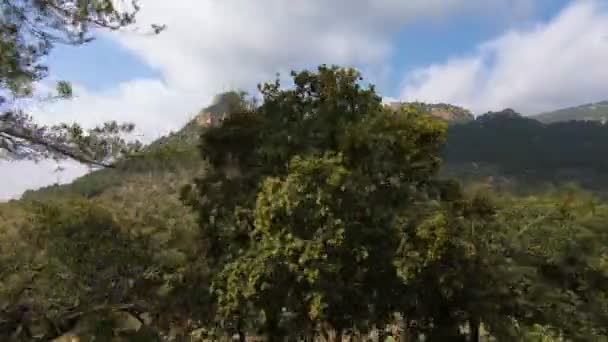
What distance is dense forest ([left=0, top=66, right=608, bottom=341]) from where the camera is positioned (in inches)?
585

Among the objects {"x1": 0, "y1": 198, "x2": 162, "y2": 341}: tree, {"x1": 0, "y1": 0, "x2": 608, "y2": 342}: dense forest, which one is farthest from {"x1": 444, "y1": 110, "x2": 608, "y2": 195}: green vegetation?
{"x1": 0, "y1": 198, "x2": 162, "y2": 341}: tree

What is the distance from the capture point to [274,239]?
14859mm

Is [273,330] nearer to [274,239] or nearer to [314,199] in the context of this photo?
[274,239]

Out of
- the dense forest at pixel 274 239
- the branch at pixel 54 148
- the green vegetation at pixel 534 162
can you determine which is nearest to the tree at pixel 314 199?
the dense forest at pixel 274 239

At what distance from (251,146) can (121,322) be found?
6.60 meters

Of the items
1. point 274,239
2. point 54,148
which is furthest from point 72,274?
point 54,148

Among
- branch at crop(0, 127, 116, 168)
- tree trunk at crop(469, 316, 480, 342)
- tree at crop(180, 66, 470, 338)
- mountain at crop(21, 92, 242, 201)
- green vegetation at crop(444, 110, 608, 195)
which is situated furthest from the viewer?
green vegetation at crop(444, 110, 608, 195)

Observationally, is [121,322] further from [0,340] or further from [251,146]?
[251,146]

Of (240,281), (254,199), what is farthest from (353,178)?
(240,281)

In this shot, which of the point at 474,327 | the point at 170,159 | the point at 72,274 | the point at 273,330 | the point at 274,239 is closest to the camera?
the point at 170,159

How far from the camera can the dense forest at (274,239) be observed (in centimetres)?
1486

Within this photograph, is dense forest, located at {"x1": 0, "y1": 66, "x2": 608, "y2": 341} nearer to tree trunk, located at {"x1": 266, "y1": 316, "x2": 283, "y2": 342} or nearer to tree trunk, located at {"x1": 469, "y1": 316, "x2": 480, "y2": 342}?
tree trunk, located at {"x1": 266, "y1": 316, "x2": 283, "y2": 342}

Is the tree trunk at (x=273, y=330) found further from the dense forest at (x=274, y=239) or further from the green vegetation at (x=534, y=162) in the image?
the green vegetation at (x=534, y=162)

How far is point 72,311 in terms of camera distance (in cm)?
1706
